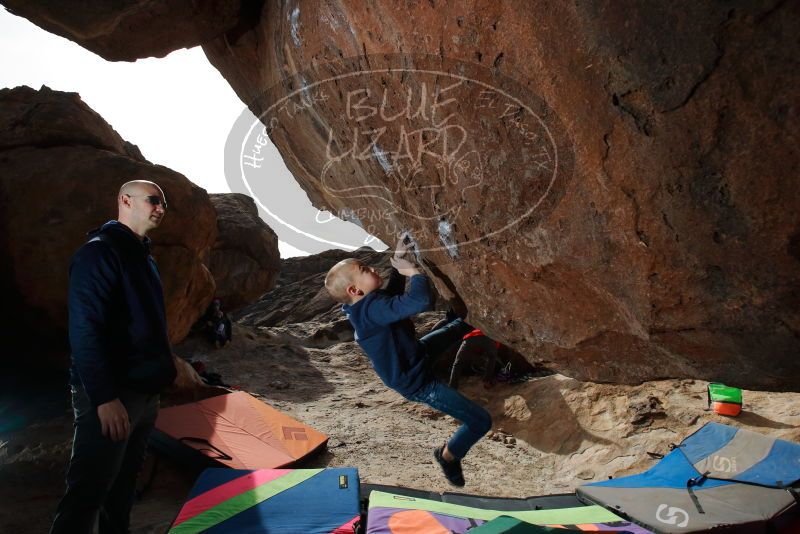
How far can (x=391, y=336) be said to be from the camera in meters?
3.08

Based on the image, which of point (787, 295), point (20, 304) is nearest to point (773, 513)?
point (787, 295)

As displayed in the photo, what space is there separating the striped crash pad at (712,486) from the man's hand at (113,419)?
357 cm

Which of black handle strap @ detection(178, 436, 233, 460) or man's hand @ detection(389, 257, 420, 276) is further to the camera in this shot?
black handle strap @ detection(178, 436, 233, 460)

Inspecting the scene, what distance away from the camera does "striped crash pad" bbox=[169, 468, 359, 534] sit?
132 inches

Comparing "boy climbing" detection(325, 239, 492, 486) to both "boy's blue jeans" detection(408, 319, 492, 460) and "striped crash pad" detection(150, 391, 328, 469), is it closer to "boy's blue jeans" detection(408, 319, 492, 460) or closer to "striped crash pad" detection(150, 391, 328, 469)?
"boy's blue jeans" detection(408, 319, 492, 460)

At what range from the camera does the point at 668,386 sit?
21.9ft

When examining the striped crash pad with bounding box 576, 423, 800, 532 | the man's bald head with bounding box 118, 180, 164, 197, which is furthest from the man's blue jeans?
the striped crash pad with bounding box 576, 423, 800, 532

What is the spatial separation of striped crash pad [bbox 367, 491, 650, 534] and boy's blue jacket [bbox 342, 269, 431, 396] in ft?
3.03

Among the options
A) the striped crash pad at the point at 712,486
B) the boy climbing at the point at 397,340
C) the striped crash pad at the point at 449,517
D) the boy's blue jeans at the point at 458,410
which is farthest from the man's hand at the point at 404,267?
the striped crash pad at the point at 712,486

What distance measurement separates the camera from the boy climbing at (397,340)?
117 inches

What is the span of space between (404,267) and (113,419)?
1692mm

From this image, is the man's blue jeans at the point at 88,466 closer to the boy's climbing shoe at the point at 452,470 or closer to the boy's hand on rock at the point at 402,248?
the boy's hand on rock at the point at 402,248

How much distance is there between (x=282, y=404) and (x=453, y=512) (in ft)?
16.7

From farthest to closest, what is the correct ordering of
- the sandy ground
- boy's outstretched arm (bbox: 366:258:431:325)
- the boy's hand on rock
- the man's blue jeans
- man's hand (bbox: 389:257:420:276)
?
the sandy ground, the boy's hand on rock, man's hand (bbox: 389:257:420:276), boy's outstretched arm (bbox: 366:258:431:325), the man's blue jeans
